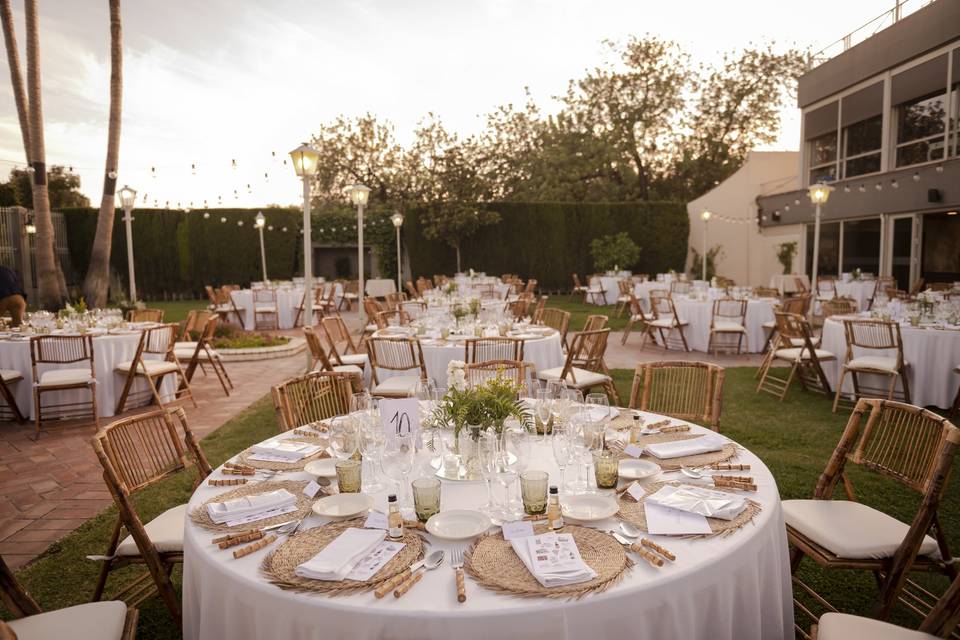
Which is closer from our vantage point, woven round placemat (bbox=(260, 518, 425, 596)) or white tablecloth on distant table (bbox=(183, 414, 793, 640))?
white tablecloth on distant table (bbox=(183, 414, 793, 640))

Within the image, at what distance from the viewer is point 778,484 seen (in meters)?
4.09

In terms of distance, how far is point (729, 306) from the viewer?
945 centimetres

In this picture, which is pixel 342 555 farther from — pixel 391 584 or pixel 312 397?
pixel 312 397

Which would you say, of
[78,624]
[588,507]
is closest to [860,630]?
[588,507]

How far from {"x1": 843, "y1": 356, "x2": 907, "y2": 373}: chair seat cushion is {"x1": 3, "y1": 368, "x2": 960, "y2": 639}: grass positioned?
0.51 m

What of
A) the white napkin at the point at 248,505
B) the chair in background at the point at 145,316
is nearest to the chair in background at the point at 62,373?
the chair in background at the point at 145,316

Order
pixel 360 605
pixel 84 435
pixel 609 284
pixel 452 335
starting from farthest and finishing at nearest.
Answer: pixel 609 284 < pixel 452 335 < pixel 84 435 < pixel 360 605

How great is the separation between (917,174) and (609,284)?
7386 millimetres

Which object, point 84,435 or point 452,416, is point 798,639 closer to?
point 452,416

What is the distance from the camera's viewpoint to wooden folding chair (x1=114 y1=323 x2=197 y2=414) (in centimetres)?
598

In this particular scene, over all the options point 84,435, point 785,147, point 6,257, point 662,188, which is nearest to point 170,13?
point 84,435

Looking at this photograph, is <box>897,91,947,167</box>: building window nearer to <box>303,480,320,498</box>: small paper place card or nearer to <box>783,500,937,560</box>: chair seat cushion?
Result: <box>783,500,937,560</box>: chair seat cushion

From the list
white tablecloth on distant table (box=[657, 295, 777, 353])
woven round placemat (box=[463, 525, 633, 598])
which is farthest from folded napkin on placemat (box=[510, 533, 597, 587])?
white tablecloth on distant table (box=[657, 295, 777, 353])

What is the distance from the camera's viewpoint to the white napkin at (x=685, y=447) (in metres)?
2.40
